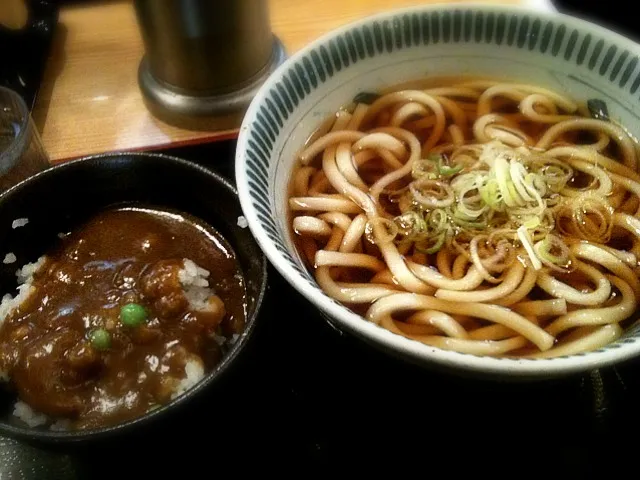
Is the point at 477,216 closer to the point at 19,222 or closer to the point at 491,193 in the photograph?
the point at 491,193

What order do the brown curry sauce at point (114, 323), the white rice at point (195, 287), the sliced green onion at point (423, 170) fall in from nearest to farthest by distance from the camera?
the brown curry sauce at point (114, 323)
the white rice at point (195, 287)
the sliced green onion at point (423, 170)

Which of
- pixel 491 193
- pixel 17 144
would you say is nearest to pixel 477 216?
pixel 491 193

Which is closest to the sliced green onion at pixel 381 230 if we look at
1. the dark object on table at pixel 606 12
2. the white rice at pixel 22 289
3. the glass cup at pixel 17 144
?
the white rice at pixel 22 289

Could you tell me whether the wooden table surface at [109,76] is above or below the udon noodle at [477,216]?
below

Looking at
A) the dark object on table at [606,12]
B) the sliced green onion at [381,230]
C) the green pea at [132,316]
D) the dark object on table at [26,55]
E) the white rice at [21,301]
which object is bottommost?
the white rice at [21,301]

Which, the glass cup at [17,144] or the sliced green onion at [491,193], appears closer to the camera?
the sliced green onion at [491,193]

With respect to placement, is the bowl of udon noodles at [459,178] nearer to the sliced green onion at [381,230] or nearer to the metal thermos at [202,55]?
the sliced green onion at [381,230]

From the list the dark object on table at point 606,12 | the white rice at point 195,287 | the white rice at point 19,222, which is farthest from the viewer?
the dark object on table at point 606,12
